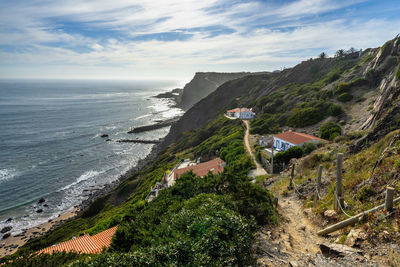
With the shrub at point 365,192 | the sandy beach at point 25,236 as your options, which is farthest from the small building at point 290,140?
the sandy beach at point 25,236

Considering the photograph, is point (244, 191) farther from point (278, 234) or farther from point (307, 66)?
point (307, 66)

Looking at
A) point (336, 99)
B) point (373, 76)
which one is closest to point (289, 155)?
point (336, 99)

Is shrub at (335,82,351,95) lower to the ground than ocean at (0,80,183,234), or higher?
higher

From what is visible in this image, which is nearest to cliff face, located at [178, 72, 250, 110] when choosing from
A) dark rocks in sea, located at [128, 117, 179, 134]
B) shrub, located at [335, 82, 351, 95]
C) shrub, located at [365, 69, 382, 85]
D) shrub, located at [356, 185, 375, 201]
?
dark rocks in sea, located at [128, 117, 179, 134]

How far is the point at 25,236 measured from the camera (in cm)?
3034

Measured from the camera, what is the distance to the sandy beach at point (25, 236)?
27.8 metres

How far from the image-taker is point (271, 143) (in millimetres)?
38312

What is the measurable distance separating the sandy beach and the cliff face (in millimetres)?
116917

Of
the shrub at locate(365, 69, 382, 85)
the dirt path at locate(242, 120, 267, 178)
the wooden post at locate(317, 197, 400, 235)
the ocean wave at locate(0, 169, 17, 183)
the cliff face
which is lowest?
the ocean wave at locate(0, 169, 17, 183)

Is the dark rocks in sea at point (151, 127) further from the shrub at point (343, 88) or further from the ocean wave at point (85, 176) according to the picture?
the shrub at point (343, 88)

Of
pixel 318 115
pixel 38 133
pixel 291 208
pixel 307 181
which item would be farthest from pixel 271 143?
pixel 38 133

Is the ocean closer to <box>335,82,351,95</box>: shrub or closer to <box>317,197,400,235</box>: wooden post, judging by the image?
<box>317,197,400,235</box>: wooden post

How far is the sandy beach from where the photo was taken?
91.1ft

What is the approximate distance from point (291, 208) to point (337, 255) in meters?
6.46
